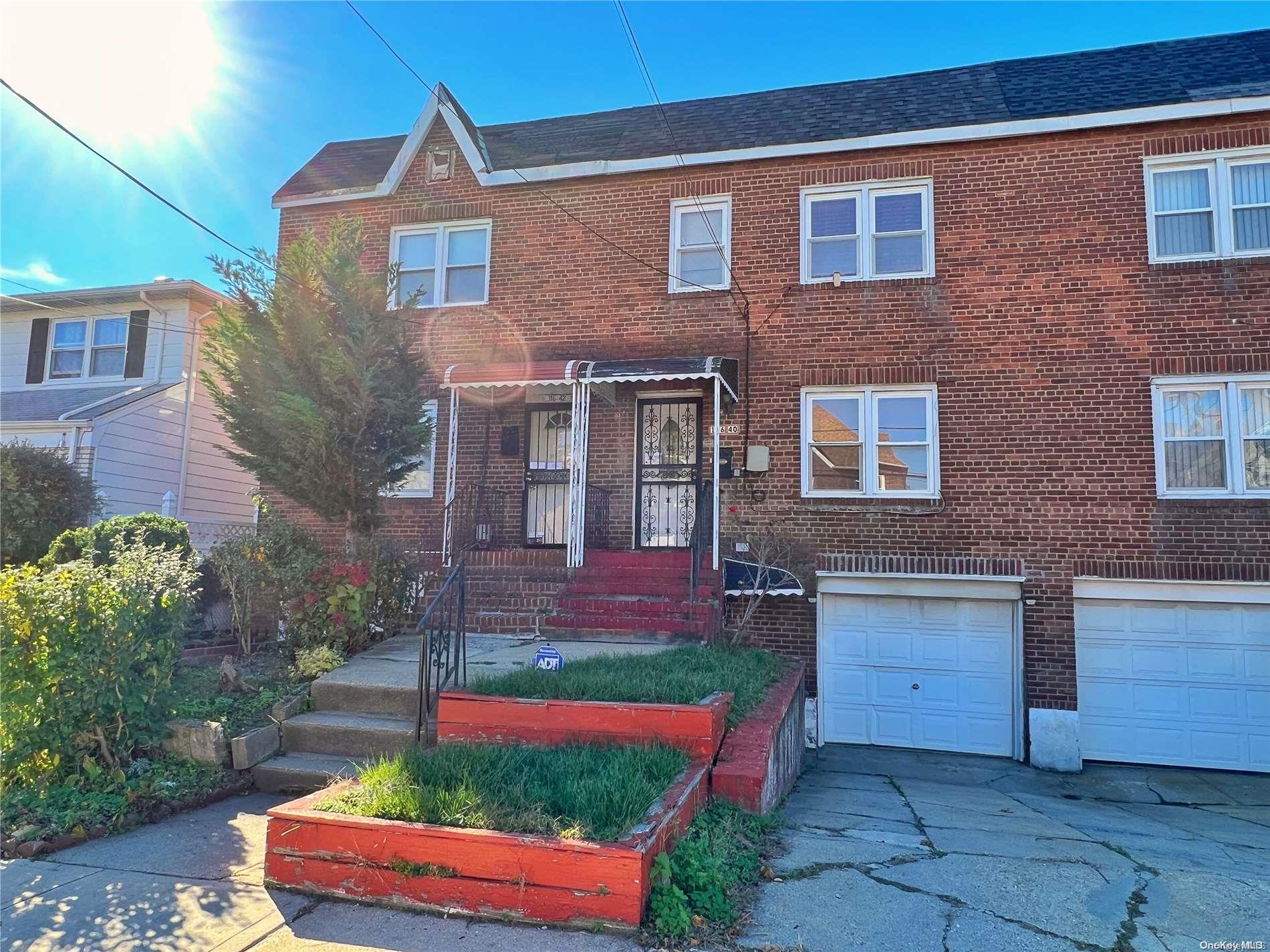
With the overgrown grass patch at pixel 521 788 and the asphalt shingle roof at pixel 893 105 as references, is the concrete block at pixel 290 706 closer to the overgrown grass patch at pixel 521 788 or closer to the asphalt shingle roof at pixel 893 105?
the overgrown grass patch at pixel 521 788

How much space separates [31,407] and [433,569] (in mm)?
10138

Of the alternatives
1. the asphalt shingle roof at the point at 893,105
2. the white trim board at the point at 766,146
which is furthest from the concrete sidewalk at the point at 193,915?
the asphalt shingle roof at the point at 893,105

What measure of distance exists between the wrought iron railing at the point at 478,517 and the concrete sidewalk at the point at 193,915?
609cm

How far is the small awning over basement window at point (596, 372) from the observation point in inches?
379

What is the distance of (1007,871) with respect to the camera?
450 centimetres

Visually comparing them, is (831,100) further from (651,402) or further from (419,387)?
(419,387)

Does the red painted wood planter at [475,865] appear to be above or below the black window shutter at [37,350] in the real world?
below

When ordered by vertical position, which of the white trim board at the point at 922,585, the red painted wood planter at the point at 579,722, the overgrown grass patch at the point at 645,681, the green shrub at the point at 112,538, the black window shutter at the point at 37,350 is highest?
the black window shutter at the point at 37,350

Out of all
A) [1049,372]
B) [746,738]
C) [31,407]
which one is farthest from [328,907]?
[31,407]

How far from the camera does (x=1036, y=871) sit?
4516 mm

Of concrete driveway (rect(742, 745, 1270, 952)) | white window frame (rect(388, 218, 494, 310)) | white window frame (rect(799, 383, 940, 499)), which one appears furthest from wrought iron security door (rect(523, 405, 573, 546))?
concrete driveway (rect(742, 745, 1270, 952))

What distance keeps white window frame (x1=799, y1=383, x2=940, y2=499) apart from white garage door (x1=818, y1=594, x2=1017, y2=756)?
1308 millimetres

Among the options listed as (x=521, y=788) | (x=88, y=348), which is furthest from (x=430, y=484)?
(x=88, y=348)

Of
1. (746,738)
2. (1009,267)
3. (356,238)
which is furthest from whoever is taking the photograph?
(1009,267)
